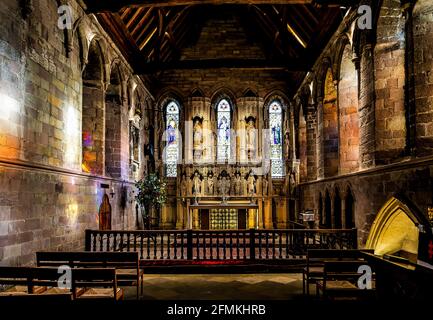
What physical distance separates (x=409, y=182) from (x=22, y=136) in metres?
5.82

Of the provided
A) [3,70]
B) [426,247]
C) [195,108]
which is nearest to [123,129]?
[195,108]

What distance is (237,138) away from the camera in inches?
600

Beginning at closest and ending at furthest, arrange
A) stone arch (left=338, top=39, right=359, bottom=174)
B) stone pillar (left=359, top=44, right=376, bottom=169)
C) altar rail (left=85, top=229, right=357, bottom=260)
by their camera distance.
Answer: stone pillar (left=359, top=44, right=376, bottom=169) → altar rail (left=85, top=229, right=357, bottom=260) → stone arch (left=338, top=39, right=359, bottom=174)

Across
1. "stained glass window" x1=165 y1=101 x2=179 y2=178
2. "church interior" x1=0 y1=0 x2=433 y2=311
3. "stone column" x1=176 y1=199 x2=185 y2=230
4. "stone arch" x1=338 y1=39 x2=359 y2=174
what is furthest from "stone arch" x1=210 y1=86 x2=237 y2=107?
"stone arch" x1=338 y1=39 x2=359 y2=174

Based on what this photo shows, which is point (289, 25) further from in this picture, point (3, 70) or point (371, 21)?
point (3, 70)

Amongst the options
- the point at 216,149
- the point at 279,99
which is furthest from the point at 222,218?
the point at 279,99

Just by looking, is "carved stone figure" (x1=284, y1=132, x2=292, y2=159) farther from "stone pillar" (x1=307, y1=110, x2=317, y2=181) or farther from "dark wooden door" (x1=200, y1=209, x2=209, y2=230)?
"dark wooden door" (x1=200, y1=209, x2=209, y2=230)

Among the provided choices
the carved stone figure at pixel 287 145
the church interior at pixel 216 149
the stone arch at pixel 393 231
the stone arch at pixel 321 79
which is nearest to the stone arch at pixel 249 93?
the church interior at pixel 216 149

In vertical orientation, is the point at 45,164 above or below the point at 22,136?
below

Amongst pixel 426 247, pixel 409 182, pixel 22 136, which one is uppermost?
pixel 22 136

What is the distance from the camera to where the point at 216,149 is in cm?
1527

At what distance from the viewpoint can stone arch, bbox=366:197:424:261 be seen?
239 inches

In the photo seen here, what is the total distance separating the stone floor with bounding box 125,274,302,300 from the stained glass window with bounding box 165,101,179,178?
8.59 meters
